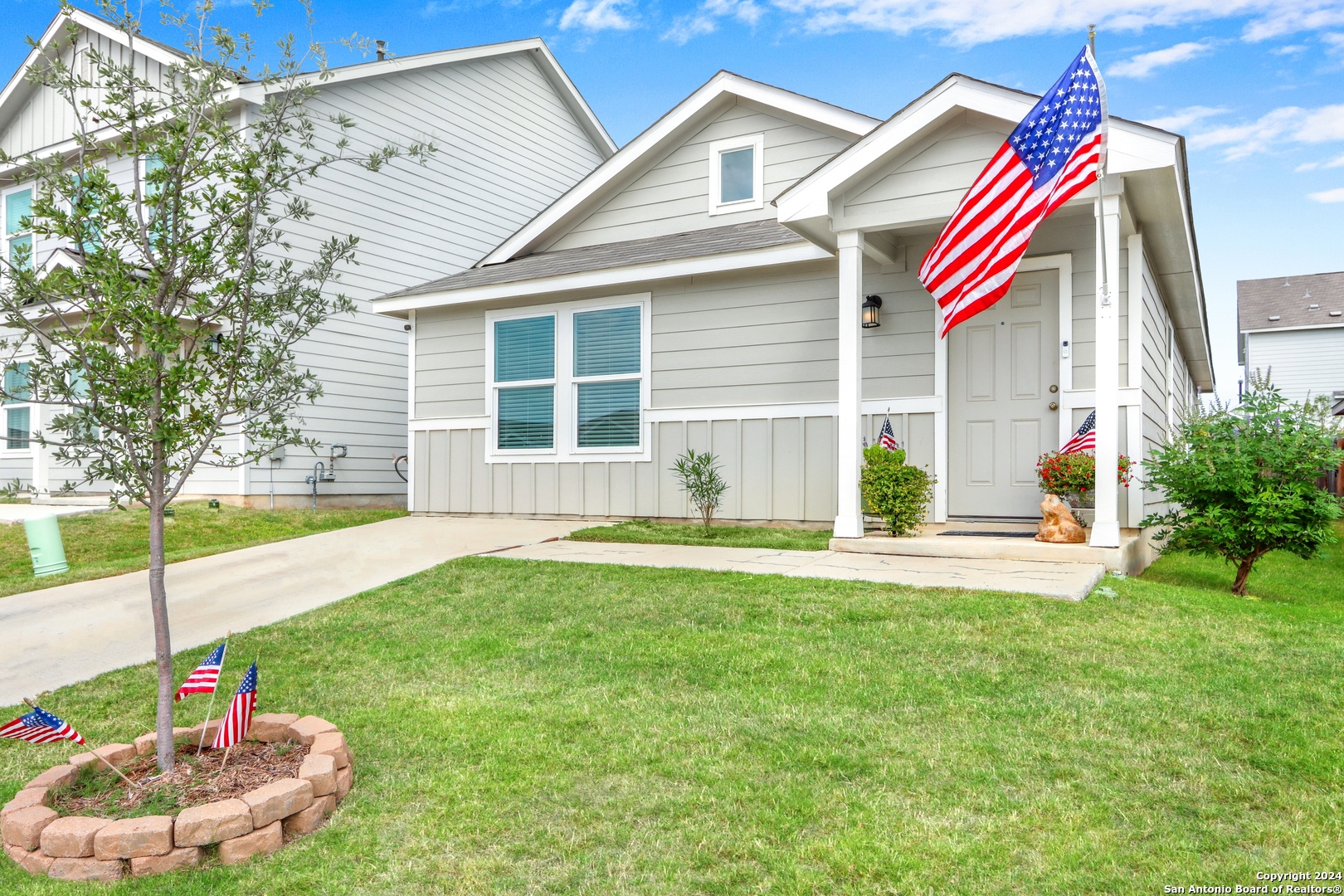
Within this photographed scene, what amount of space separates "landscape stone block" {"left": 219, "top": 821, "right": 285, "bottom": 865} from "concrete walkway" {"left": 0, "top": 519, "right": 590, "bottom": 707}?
2.43 meters

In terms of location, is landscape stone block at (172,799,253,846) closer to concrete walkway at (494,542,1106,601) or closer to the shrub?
concrete walkway at (494,542,1106,601)

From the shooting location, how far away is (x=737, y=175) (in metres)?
10.5

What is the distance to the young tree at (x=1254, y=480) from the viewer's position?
249 inches

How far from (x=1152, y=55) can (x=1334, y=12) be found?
307cm

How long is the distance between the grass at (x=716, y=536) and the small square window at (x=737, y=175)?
3.90 m

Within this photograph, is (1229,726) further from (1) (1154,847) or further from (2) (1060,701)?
(1) (1154,847)

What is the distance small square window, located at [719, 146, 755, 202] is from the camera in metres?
10.4

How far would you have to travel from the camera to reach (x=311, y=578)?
6.88 meters

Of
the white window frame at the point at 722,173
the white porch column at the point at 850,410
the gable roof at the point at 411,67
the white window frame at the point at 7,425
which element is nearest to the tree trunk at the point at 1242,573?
the white porch column at the point at 850,410

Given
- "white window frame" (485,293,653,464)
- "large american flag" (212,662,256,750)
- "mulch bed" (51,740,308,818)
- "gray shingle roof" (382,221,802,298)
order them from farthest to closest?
"white window frame" (485,293,653,464) → "gray shingle roof" (382,221,802,298) → "large american flag" (212,662,256,750) → "mulch bed" (51,740,308,818)

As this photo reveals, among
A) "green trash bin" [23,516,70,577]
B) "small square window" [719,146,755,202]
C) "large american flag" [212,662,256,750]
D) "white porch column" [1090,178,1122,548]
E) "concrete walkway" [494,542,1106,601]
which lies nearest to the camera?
"large american flag" [212,662,256,750]

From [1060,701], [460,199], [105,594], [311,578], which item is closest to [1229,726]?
[1060,701]

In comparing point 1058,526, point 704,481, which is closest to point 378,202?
point 704,481

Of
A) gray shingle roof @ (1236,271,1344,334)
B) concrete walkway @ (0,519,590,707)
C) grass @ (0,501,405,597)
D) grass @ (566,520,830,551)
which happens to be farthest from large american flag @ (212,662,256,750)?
gray shingle roof @ (1236,271,1344,334)
